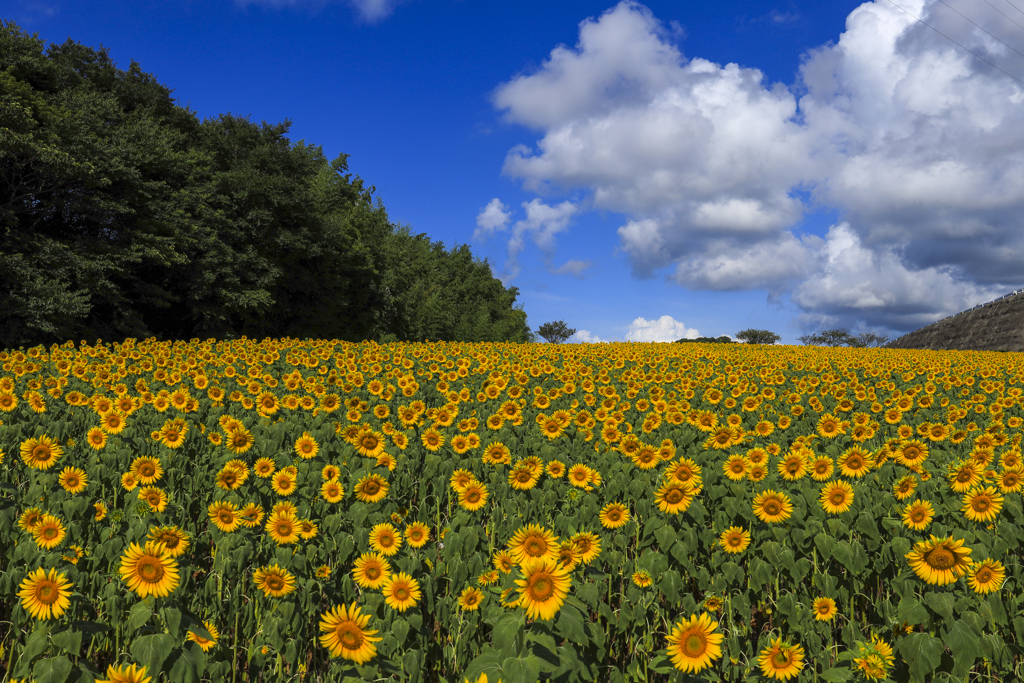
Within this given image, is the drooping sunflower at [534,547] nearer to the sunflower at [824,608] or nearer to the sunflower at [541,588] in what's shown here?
the sunflower at [541,588]

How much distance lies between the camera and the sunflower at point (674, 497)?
4309mm

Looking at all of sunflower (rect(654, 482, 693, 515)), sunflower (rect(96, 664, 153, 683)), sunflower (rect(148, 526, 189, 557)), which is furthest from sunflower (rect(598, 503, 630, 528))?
sunflower (rect(96, 664, 153, 683))

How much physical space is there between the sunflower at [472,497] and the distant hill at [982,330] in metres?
50.9

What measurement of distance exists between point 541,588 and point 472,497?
2.18 m

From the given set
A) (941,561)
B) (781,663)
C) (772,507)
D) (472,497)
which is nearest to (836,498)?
(772,507)

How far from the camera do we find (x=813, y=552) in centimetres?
438

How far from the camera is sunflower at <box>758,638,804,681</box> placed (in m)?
2.94

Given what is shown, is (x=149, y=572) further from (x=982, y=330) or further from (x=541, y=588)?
(x=982, y=330)

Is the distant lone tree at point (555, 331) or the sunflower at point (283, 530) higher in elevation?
the distant lone tree at point (555, 331)

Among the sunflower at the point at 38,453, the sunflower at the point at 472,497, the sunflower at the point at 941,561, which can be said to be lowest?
the sunflower at the point at 941,561

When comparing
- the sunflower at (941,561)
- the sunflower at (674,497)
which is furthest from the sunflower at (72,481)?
the sunflower at (941,561)

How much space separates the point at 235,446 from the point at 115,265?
24.6m

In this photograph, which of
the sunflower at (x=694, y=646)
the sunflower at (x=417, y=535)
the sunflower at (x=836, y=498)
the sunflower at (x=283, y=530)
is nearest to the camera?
the sunflower at (x=694, y=646)

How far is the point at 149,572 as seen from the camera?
10.4ft
